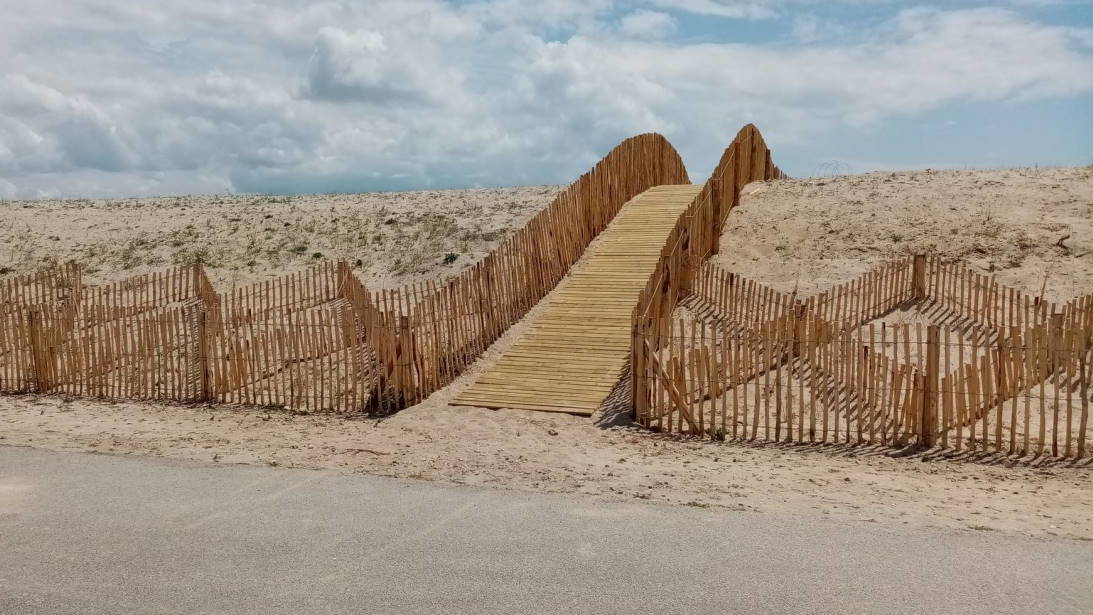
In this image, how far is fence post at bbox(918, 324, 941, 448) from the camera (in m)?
8.23

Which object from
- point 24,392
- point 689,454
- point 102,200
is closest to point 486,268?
point 689,454

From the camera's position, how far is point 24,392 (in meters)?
11.8

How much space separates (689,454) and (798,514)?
2108 mm

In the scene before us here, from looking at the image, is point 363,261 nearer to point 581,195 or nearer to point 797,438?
point 581,195

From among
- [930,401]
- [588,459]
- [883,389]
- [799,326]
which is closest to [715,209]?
[799,326]

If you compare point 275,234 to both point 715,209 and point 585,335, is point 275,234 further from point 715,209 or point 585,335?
point 585,335

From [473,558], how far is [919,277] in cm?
980

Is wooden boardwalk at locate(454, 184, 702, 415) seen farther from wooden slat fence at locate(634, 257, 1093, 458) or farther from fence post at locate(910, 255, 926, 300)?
fence post at locate(910, 255, 926, 300)

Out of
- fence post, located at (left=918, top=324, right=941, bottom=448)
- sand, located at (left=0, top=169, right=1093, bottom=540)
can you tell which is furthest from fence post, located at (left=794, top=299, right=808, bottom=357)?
sand, located at (left=0, top=169, right=1093, bottom=540)

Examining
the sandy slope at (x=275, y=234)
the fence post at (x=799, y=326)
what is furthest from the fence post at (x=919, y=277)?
the sandy slope at (x=275, y=234)

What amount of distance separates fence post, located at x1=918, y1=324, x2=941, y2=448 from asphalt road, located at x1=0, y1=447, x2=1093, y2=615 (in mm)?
2480

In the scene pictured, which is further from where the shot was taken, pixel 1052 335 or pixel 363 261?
pixel 363 261

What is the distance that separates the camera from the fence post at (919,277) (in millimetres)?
13062

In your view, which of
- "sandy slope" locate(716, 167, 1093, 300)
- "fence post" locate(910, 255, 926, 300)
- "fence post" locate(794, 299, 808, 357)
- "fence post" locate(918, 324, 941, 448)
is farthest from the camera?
"sandy slope" locate(716, 167, 1093, 300)
